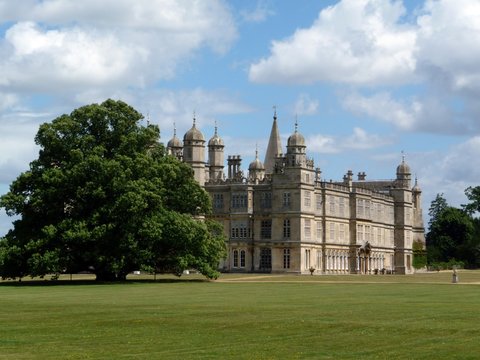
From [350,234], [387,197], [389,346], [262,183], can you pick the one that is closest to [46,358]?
[389,346]

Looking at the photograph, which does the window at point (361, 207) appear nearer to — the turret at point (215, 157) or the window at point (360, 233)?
the window at point (360, 233)

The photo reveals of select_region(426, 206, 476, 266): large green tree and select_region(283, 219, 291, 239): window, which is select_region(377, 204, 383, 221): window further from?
select_region(426, 206, 476, 266): large green tree

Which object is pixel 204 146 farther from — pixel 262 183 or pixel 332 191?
pixel 332 191

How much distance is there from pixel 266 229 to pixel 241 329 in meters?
75.1

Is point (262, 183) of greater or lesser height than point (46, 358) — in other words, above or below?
above

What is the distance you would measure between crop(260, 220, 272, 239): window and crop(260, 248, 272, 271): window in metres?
1.32

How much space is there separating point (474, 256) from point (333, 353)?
12150 cm

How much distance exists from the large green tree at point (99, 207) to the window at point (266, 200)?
34.5m

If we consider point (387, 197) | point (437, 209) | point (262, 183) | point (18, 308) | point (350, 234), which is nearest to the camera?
point (18, 308)

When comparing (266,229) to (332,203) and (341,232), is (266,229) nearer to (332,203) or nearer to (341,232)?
(332,203)

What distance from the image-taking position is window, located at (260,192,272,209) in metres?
102

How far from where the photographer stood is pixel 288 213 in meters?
99.5

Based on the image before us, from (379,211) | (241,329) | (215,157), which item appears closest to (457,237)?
(379,211)

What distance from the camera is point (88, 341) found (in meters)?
24.3
